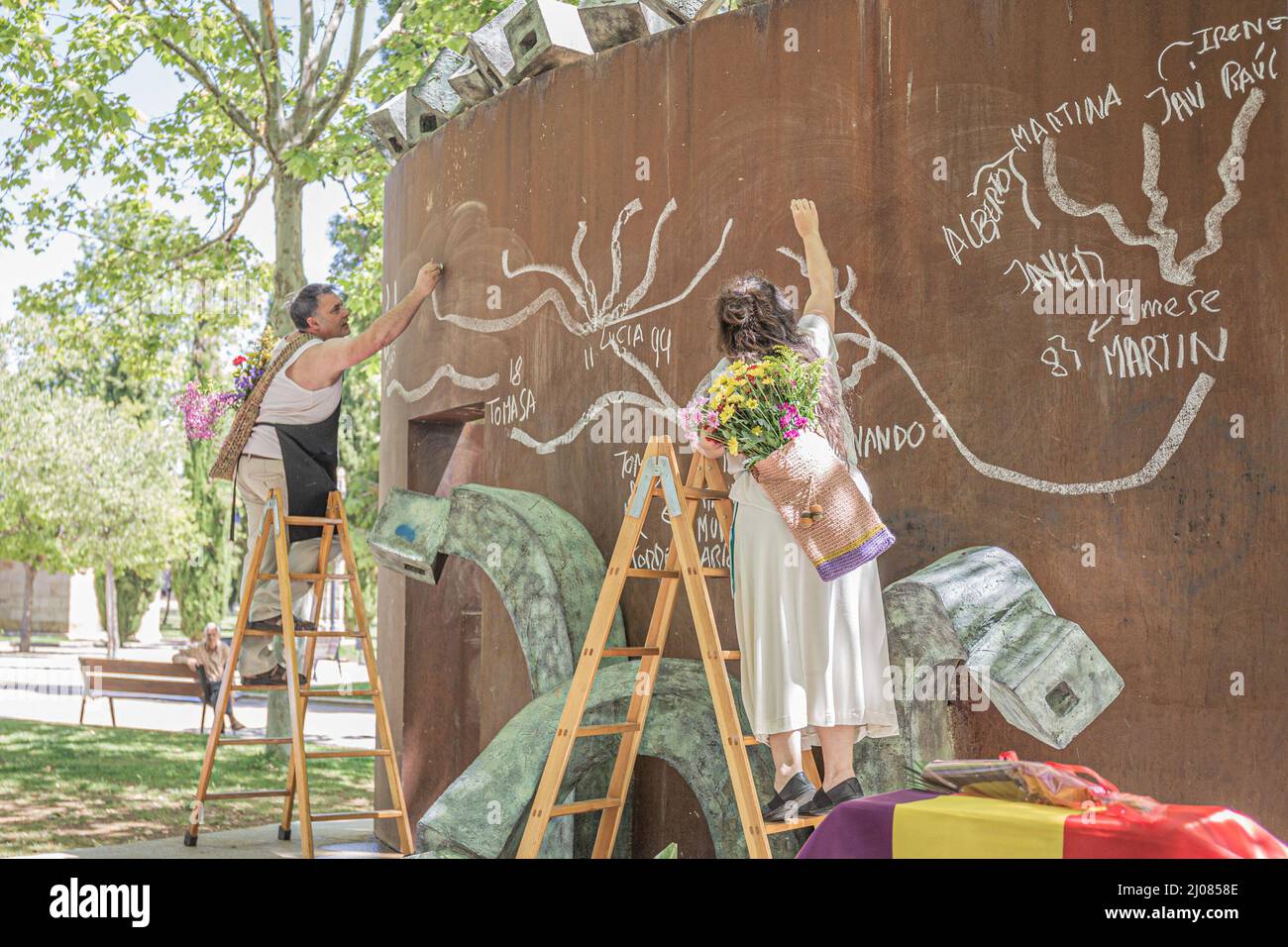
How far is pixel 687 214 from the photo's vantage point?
5.81 metres

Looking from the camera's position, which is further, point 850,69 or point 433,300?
point 433,300

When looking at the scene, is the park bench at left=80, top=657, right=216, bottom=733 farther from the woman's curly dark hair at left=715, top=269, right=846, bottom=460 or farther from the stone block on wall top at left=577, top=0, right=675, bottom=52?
the woman's curly dark hair at left=715, top=269, right=846, bottom=460

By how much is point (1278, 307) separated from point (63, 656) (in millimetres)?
33206

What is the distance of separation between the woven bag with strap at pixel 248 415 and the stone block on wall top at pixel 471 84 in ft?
5.05

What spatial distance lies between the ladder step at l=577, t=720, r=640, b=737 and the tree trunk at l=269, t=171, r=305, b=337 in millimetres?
8742

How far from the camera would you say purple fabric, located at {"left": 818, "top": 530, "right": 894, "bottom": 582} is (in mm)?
4414

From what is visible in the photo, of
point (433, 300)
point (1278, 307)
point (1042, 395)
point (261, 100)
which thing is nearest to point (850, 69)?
point (1042, 395)

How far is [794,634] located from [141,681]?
12745 millimetres

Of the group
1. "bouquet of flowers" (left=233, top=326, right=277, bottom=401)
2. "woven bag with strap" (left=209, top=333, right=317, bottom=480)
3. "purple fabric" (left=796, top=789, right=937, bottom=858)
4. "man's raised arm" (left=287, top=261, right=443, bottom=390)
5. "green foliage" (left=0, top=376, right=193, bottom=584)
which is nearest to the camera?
"purple fabric" (left=796, top=789, right=937, bottom=858)

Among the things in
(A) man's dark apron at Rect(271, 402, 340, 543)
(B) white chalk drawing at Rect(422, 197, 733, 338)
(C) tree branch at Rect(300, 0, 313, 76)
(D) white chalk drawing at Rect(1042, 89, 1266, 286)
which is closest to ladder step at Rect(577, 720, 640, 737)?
(B) white chalk drawing at Rect(422, 197, 733, 338)

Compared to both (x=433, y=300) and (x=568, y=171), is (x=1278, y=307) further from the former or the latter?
(x=433, y=300)

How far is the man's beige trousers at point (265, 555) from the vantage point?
7.25 m

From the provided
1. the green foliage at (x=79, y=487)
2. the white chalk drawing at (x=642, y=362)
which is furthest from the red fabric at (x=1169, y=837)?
the green foliage at (x=79, y=487)
